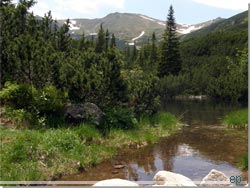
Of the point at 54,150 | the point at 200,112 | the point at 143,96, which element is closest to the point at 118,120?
the point at 143,96

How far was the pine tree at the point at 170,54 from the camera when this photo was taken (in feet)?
228

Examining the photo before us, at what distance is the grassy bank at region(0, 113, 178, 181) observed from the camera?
10.3 meters

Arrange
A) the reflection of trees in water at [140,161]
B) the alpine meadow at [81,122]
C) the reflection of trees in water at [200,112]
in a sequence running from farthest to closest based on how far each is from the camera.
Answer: the reflection of trees in water at [200,112] < the reflection of trees in water at [140,161] < the alpine meadow at [81,122]

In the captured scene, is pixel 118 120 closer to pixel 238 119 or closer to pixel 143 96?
pixel 143 96

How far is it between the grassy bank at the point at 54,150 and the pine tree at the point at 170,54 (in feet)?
179

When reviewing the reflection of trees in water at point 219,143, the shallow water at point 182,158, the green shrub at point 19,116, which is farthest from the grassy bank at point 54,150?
the reflection of trees in water at point 219,143

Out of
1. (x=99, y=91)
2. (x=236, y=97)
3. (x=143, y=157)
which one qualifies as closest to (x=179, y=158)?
(x=143, y=157)

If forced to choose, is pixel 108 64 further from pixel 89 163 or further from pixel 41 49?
pixel 89 163

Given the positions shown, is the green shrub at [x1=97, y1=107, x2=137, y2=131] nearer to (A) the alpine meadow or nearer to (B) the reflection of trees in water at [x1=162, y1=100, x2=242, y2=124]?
(A) the alpine meadow

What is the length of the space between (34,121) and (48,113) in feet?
3.25

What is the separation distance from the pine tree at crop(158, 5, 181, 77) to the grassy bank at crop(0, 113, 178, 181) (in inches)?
2145

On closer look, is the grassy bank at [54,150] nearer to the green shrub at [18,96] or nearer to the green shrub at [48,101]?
the green shrub at [48,101]

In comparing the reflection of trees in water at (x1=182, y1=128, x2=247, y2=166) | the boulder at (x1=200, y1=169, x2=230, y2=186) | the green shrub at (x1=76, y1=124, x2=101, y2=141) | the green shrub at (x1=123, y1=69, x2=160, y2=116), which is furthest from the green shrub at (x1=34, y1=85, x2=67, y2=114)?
the boulder at (x1=200, y1=169, x2=230, y2=186)

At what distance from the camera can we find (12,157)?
10648 mm
